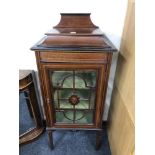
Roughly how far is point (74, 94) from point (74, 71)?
0.18 metres

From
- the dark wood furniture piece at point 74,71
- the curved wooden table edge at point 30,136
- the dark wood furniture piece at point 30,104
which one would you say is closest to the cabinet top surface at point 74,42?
the dark wood furniture piece at point 74,71

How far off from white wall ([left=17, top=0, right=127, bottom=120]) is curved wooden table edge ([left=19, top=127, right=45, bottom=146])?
773 millimetres

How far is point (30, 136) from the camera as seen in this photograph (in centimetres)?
137

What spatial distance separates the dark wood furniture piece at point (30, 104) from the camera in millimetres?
1128

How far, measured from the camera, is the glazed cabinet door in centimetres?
91

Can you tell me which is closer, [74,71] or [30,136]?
[74,71]

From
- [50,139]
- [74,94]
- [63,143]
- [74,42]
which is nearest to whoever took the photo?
[74,42]

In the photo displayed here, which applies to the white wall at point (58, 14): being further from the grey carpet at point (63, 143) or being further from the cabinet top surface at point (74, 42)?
the grey carpet at point (63, 143)

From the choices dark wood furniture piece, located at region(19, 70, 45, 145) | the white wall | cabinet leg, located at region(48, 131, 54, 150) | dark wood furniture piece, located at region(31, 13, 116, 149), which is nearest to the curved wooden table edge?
dark wood furniture piece, located at region(19, 70, 45, 145)

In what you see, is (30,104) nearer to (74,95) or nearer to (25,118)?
(25,118)

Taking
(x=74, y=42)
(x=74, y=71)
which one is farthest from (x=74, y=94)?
(x=74, y=42)
